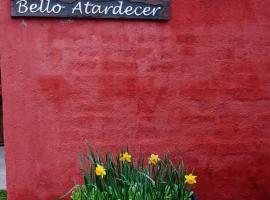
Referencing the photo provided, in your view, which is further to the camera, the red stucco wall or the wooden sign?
the red stucco wall

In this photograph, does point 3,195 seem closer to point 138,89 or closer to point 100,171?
point 138,89

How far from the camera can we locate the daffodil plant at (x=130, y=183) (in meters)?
4.19

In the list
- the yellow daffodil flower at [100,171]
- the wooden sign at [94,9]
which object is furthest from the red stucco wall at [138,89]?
the yellow daffodil flower at [100,171]

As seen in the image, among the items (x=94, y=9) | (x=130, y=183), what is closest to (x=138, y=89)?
(x=94, y=9)

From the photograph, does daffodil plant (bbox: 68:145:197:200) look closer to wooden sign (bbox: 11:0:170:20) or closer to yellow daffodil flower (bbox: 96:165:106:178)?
yellow daffodil flower (bbox: 96:165:106:178)

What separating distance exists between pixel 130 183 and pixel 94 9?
1.82 metres

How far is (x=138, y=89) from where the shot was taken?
17.5ft

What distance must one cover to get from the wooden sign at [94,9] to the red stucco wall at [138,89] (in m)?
0.08

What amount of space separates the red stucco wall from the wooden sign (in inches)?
3.1

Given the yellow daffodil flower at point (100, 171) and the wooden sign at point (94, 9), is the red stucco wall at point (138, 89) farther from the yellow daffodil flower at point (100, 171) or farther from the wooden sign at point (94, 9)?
the yellow daffodil flower at point (100, 171)

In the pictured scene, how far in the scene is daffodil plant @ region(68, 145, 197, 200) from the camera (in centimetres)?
419

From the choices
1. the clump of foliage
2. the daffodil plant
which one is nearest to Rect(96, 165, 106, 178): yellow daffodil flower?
the daffodil plant

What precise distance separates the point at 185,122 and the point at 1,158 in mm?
4287

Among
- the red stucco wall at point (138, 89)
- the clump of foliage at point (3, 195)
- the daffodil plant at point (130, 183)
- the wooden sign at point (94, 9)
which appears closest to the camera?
the daffodil plant at point (130, 183)
